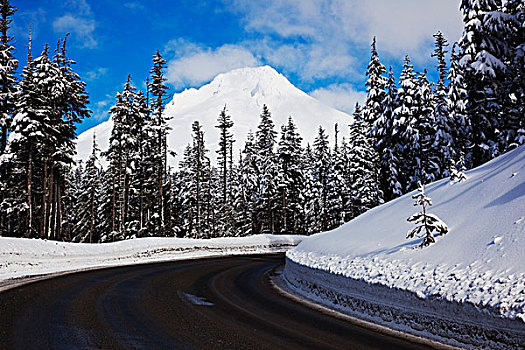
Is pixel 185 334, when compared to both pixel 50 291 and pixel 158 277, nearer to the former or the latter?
pixel 50 291

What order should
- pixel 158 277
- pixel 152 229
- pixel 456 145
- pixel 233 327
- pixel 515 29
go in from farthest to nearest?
pixel 152 229, pixel 456 145, pixel 515 29, pixel 158 277, pixel 233 327

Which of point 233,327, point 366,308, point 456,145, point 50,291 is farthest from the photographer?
point 456,145

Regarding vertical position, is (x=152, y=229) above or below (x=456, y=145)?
below

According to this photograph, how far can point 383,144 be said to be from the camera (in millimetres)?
36281

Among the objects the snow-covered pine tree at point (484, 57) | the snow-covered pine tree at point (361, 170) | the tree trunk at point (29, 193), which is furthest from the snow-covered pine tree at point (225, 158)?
the snow-covered pine tree at point (484, 57)

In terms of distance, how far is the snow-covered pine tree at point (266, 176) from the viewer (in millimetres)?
50844

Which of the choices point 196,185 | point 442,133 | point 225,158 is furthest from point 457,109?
point 196,185

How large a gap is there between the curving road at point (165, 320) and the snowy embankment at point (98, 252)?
11.3 feet

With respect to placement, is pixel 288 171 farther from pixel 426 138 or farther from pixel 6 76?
pixel 6 76

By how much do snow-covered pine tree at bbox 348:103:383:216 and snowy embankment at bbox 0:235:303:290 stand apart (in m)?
13.1

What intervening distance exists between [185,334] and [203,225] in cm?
5403

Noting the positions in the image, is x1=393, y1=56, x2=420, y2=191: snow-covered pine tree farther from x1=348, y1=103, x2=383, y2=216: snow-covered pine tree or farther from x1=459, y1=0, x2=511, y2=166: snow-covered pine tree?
x1=348, y1=103, x2=383, y2=216: snow-covered pine tree

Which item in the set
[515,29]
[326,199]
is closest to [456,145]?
[515,29]

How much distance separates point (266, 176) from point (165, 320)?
4315cm
